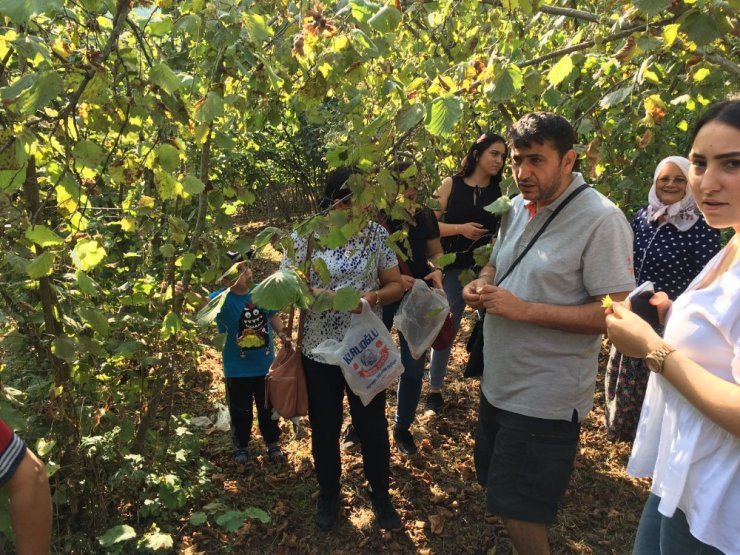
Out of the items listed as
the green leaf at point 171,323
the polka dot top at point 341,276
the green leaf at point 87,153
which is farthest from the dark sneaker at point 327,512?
the green leaf at point 87,153

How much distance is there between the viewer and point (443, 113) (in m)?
1.63

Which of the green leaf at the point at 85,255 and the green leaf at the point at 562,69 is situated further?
the green leaf at the point at 562,69

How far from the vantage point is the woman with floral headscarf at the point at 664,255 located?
305cm

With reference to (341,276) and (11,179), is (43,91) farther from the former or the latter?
(341,276)

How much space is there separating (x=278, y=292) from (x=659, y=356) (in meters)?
1.05

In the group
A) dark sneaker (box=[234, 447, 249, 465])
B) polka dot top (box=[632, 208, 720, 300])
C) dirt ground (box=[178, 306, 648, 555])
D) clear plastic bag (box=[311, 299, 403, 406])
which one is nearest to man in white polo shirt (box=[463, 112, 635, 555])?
clear plastic bag (box=[311, 299, 403, 406])

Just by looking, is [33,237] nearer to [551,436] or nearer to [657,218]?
[551,436]

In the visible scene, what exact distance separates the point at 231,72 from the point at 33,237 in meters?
0.99

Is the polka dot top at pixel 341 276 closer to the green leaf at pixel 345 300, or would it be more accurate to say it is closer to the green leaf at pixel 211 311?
the green leaf at pixel 345 300

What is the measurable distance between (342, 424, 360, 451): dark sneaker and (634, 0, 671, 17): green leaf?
2844 millimetres

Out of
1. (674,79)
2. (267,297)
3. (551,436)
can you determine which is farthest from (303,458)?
(674,79)

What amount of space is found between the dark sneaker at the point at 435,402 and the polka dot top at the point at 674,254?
1629 millimetres

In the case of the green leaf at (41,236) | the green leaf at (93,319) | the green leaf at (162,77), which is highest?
the green leaf at (162,77)

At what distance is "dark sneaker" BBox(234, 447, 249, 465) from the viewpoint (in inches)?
134
